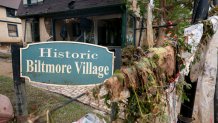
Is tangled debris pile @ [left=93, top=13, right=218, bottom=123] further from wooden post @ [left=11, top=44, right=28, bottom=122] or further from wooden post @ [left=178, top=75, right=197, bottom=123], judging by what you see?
wooden post @ [left=11, top=44, right=28, bottom=122]

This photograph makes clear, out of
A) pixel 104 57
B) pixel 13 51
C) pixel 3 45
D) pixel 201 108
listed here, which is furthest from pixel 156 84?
pixel 3 45

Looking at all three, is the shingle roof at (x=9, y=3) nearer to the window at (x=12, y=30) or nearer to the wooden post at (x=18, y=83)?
the window at (x=12, y=30)

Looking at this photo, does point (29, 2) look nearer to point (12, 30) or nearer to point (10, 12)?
point (10, 12)

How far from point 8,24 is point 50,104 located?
2287 cm

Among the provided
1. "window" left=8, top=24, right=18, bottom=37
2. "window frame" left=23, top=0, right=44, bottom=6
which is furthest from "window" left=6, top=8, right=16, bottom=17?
"window frame" left=23, top=0, right=44, bottom=6

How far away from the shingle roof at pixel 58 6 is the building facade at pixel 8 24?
30.2ft

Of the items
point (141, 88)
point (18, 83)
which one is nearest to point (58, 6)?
point (18, 83)

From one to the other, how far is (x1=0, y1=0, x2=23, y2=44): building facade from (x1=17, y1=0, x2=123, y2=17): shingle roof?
9.21m

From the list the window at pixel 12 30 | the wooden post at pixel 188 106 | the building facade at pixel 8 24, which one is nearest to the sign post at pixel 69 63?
the wooden post at pixel 188 106

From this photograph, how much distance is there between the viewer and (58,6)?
515 inches

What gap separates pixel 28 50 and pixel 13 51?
25cm

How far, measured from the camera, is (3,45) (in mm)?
22875

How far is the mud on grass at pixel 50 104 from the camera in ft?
13.2

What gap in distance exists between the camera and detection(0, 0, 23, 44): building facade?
2338 centimetres
